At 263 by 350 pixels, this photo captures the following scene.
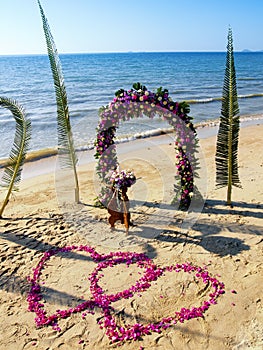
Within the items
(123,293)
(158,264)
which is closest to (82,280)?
(123,293)

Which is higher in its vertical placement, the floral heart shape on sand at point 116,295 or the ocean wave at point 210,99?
the ocean wave at point 210,99

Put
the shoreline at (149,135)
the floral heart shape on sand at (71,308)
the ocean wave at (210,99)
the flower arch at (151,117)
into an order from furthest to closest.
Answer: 1. the ocean wave at (210,99)
2. the shoreline at (149,135)
3. the flower arch at (151,117)
4. the floral heart shape on sand at (71,308)

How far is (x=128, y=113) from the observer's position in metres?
8.25

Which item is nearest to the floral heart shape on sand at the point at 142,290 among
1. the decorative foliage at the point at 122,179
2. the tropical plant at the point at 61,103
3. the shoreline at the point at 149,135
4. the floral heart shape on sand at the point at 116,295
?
the floral heart shape on sand at the point at 116,295

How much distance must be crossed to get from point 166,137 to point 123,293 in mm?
12541

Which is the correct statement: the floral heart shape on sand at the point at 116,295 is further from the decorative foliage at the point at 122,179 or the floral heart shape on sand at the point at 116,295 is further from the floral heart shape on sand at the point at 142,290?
the decorative foliage at the point at 122,179

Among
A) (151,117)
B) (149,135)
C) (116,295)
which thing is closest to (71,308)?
(116,295)

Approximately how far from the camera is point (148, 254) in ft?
23.3

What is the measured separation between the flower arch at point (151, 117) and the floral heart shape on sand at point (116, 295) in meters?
2.02

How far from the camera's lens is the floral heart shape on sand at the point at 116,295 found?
517 centimetres

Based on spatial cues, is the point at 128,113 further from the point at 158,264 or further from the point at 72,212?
the point at 158,264

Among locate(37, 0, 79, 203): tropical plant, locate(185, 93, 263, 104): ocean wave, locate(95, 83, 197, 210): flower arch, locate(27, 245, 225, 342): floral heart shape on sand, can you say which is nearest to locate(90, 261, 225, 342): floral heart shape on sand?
locate(27, 245, 225, 342): floral heart shape on sand

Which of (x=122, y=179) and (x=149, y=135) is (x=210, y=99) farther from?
(x=122, y=179)

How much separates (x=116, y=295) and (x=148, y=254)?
1.40 meters
